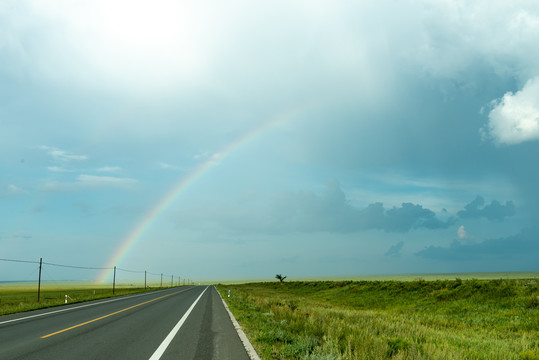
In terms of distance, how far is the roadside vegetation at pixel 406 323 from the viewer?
7879 millimetres

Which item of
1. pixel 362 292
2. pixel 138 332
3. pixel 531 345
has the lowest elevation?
pixel 362 292

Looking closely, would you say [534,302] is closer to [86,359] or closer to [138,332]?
[138,332]

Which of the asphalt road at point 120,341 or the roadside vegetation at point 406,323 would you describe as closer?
the asphalt road at point 120,341

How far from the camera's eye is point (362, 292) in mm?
43312

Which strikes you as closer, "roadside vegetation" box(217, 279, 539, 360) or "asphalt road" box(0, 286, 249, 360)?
"asphalt road" box(0, 286, 249, 360)

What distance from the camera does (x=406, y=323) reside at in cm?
1552

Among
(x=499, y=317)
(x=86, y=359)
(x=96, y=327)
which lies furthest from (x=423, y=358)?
(x=499, y=317)

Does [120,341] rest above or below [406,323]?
above

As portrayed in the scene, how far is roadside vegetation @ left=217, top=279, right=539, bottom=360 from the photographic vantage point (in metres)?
7.88

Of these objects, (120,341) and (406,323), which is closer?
(120,341)

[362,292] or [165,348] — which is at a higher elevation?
[165,348]

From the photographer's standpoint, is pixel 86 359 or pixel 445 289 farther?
pixel 445 289

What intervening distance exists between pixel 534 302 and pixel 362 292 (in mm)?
22804

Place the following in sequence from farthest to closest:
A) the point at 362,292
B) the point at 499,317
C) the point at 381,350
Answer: the point at 362,292 → the point at 499,317 → the point at 381,350
